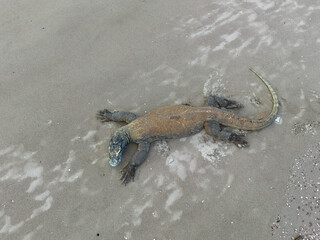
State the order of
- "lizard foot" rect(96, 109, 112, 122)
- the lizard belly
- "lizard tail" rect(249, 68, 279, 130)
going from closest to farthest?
the lizard belly, "lizard tail" rect(249, 68, 279, 130), "lizard foot" rect(96, 109, 112, 122)

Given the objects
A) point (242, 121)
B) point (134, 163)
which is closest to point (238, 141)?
point (242, 121)

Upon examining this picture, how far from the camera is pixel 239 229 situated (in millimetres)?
4516

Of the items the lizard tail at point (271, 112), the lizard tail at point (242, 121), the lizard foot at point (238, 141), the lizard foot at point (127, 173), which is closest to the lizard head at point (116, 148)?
the lizard foot at point (127, 173)

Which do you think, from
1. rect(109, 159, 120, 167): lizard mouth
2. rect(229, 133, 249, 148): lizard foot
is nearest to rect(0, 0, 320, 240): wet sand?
rect(229, 133, 249, 148): lizard foot

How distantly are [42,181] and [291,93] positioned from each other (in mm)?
6226

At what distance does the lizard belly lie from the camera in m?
5.21

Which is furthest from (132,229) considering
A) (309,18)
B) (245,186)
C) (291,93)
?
(309,18)

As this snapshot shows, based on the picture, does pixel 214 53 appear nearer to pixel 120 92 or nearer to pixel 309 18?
pixel 120 92

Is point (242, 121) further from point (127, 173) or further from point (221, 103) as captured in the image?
point (127, 173)

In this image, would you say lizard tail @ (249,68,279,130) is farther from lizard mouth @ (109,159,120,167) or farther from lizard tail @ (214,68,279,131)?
lizard mouth @ (109,159,120,167)

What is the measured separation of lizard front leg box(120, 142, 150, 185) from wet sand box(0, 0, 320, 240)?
0.16 metres

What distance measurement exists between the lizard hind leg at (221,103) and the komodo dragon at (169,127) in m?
0.28

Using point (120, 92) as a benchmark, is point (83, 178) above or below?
below

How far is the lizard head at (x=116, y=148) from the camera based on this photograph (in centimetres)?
501
